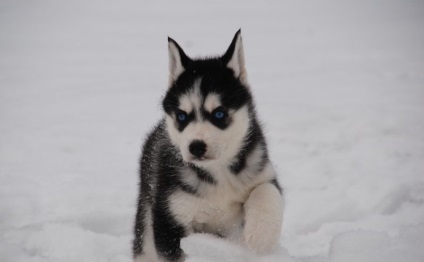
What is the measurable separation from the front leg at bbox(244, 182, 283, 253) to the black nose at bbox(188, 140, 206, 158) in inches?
18.6

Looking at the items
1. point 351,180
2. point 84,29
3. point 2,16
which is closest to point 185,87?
point 351,180

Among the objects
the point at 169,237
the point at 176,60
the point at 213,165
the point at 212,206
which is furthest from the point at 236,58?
the point at 169,237

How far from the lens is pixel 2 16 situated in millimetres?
18906

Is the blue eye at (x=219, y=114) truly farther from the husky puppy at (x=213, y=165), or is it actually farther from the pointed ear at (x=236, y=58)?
the pointed ear at (x=236, y=58)

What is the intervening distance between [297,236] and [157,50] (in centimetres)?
1066

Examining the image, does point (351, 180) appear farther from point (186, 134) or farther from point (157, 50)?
point (157, 50)

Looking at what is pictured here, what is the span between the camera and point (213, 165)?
11.4ft

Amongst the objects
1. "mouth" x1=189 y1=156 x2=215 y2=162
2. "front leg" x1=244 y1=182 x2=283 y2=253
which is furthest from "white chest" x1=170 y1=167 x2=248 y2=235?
"mouth" x1=189 y1=156 x2=215 y2=162

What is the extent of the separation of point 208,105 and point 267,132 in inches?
64.9

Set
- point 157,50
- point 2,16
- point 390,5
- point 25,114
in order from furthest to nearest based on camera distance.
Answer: point 390,5 → point 2,16 → point 157,50 → point 25,114

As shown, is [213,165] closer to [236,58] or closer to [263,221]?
[263,221]

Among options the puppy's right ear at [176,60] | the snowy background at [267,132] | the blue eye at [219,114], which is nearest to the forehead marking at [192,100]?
the blue eye at [219,114]

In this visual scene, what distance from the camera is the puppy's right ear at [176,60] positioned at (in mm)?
3664

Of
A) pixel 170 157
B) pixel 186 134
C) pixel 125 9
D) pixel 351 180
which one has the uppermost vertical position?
pixel 186 134
